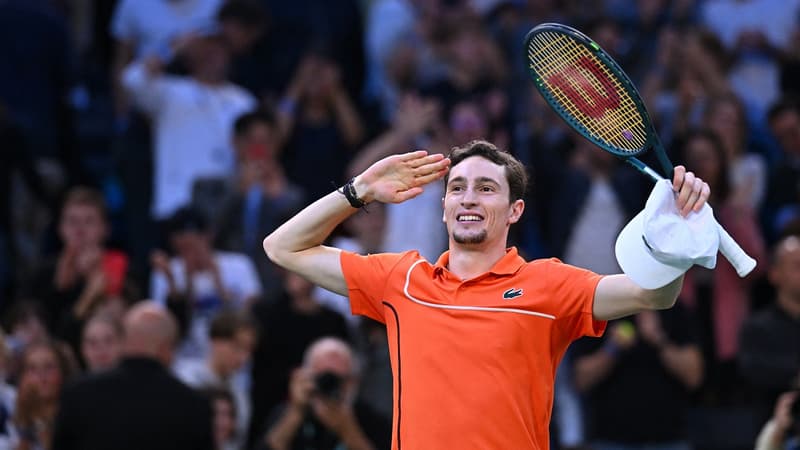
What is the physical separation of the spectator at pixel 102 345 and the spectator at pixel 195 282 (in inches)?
35.9

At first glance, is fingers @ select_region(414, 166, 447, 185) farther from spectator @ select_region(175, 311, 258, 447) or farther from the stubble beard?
spectator @ select_region(175, 311, 258, 447)

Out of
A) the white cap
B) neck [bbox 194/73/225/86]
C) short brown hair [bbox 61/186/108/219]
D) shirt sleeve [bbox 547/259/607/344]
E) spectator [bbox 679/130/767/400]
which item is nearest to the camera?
the white cap

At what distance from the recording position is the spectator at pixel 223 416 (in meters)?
9.59

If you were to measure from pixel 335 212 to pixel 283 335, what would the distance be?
4235mm

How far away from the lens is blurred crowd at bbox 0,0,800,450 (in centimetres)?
930

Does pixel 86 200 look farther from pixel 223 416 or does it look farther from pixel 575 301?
pixel 575 301

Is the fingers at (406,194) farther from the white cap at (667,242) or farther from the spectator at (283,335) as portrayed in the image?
the spectator at (283,335)

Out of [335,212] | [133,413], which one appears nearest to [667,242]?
[335,212]

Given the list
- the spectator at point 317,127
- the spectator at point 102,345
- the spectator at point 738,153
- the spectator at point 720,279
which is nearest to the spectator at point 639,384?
the spectator at point 720,279

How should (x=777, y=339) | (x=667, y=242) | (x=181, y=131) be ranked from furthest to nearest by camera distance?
(x=181, y=131)
(x=777, y=339)
(x=667, y=242)

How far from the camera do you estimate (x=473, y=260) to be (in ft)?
19.8

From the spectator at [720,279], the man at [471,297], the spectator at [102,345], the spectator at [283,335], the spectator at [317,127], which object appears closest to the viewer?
the man at [471,297]

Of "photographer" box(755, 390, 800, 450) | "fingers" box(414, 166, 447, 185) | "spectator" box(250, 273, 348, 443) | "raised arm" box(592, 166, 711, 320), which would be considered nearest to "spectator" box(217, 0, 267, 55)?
"spectator" box(250, 273, 348, 443)

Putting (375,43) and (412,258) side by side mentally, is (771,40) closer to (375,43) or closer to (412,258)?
(375,43)
